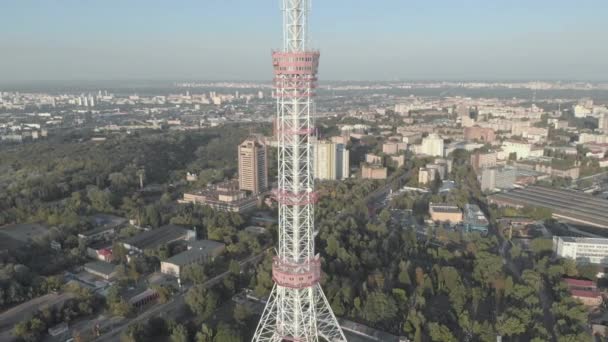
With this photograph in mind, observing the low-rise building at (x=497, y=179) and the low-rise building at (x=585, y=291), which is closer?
the low-rise building at (x=585, y=291)

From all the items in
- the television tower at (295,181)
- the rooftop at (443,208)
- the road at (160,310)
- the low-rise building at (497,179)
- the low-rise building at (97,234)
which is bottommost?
the road at (160,310)

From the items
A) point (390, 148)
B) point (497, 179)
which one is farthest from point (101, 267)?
point (390, 148)

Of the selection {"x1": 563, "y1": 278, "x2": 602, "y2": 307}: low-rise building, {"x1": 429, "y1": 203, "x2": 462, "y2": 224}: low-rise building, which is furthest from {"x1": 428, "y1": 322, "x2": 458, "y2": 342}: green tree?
{"x1": 429, "y1": 203, "x2": 462, "y2": 224}: low-rise building

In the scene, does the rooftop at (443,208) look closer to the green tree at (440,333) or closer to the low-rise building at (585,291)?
the low-rise building at (585,291)

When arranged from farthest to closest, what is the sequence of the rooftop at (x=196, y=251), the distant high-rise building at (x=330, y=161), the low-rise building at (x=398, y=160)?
the low-rise building at (x=398, y=160) → the distant high-rise building at (x=330, y=161) → the rooftop at (x=196, y=251)

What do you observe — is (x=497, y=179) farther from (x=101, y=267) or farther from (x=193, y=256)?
(x=101, y=267)

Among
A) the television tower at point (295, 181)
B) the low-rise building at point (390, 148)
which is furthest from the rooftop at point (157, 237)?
the low-rise building at point (390, 148)
